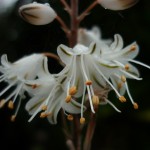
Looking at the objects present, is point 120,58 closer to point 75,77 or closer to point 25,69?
point 75,77

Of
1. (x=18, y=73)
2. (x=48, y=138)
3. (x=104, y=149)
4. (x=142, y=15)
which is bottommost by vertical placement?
(x=104, y=149)

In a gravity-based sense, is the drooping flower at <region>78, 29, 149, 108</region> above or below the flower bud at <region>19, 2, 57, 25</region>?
below

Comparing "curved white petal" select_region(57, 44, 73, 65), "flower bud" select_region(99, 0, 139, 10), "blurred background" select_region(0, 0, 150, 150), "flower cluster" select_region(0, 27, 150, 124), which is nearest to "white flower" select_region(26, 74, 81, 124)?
"flower cluster" select_region(0, 27, 150, 124)

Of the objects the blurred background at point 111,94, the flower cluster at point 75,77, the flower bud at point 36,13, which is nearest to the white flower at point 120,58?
the flower cluster at point 75,77

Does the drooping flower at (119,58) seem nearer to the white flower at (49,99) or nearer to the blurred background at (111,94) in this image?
the white flower at (49,99)

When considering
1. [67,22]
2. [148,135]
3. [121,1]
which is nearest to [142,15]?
[67,22]

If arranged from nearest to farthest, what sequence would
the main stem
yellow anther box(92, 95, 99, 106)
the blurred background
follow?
1. yellow anther box(92, 95, 99, 106)
2. the main stem
3. the blurred background

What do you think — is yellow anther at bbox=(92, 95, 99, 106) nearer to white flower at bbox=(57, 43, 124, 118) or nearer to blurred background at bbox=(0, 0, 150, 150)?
white flower at bbox=(57, 43, 124, 118)

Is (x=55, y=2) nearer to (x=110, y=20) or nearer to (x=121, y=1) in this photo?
(x=110, y=20)
